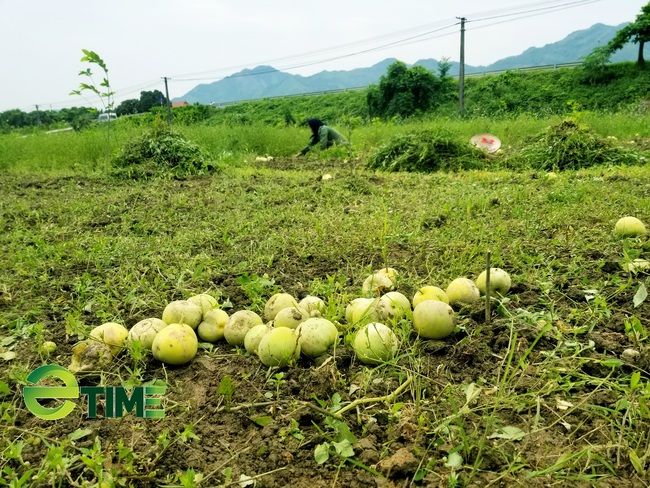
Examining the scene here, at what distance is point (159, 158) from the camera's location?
8.53m

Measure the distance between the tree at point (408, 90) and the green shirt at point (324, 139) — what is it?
20.4m

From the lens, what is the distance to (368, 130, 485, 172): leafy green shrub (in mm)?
8383

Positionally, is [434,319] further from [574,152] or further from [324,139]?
[324,139]

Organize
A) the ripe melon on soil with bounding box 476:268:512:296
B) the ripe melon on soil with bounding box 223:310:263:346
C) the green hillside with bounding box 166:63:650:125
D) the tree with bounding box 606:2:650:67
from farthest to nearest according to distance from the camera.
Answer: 1. the tree with bounding box 606:2:650:67
2. the green hillside with bounding box 166:63:650:125
3. the ripe melon on soil with bounding box 476:268:512:296
4. the ripe melon on soil with bounding box 223:310:263:346

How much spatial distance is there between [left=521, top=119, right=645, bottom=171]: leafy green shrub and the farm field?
7.73ft

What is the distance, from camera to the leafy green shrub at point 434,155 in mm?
8383

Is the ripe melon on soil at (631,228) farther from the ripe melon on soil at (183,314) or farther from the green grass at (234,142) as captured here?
the green grass at (234,142)

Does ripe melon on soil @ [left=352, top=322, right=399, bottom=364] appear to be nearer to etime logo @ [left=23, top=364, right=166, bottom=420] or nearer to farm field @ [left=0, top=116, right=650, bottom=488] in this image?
farm field @ [left=0, top=116, right=650, bottom=488]

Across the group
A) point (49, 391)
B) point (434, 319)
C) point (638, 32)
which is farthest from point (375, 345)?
point (638, 32)

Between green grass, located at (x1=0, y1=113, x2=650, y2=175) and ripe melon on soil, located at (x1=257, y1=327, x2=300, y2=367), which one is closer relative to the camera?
ripe melon on soil, located at (x1=257, y1=327, x2=300, y2=367)

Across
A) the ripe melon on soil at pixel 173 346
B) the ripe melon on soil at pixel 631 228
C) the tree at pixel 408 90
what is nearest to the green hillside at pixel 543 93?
the tree at pixel 408 90

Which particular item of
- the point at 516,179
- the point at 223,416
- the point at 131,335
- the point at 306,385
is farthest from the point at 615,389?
the point at 516,179

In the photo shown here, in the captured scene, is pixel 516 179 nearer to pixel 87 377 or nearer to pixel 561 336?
pixel 561 336

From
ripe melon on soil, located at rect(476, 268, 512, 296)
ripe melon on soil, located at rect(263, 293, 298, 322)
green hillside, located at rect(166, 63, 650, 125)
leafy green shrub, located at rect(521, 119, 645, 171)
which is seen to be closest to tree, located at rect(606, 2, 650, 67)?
green hillside, located at rect(166, 63, 650, 125)
